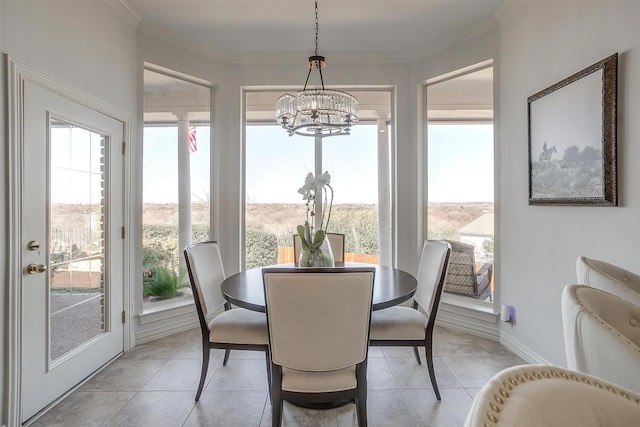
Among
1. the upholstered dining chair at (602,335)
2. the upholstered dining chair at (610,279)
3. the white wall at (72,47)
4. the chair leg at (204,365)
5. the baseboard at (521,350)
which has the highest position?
the white wall at (72,47)

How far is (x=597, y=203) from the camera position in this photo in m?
1.82

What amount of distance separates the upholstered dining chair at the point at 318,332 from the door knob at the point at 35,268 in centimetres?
146

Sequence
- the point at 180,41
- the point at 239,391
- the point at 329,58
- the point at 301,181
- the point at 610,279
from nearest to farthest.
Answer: the point at 610,279 → the point at 239,391 → the point at 180,41 → the point at 329,58 → the point at 301,181

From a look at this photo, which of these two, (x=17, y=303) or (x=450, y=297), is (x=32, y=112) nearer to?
(x=17, y=303)

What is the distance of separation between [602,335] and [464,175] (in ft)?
8.81

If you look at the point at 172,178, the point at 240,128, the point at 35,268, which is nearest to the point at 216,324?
the point at 35,268

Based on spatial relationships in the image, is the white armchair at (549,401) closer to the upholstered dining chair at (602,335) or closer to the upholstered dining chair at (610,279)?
the upholstered dining chair at (602,335)

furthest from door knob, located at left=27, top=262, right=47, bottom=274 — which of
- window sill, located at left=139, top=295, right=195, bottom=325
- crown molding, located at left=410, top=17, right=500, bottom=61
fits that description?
crown molding, located at left=410, top=17, right=500, bottom=61

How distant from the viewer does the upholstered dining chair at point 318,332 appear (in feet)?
4.44

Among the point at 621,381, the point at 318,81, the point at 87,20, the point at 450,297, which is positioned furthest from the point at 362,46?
the point at 621,381

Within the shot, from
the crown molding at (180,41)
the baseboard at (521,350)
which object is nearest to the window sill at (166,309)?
the crown molding at (180,41)

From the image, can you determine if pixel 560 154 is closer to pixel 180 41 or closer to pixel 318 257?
pixel 318 257

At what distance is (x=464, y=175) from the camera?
3250 millimetres

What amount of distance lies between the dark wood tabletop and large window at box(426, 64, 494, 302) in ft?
4.05
